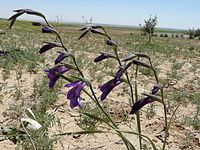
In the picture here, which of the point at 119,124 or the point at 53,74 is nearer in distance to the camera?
the point at 53,74

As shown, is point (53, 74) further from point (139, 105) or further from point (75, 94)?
point (139, 105)

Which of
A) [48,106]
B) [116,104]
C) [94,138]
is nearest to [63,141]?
[94,138]

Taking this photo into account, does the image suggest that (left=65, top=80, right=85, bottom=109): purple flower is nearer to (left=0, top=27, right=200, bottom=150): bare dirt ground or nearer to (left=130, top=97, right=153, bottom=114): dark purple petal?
(left=130, top=97, right=153, bottom=114): dark purple petal

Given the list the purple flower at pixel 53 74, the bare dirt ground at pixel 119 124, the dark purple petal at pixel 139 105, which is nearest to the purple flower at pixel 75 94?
the purple flower at pixel 53 74

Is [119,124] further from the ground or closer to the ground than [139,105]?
closer to the ground

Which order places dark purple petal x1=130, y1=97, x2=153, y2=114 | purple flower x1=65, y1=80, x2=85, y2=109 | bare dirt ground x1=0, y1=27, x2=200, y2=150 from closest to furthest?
dark purple petal x1=130, y1=97, x2=153, y2=114 → purple flower x1=65, y1=80, x2=85, y2=109 → bare dirt ground x1=0, y1=27, x2=200, y2=150

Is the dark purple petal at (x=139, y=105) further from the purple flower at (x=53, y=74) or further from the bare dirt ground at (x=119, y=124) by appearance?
the bare dirt ground at (x=119, y=124)

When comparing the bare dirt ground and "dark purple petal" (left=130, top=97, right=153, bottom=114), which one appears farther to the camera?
the bare dirt ground

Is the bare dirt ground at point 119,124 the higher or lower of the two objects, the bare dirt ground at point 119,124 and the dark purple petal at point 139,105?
the lower

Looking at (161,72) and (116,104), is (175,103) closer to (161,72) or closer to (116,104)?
(116,104)

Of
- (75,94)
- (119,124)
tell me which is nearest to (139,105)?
(75,94)

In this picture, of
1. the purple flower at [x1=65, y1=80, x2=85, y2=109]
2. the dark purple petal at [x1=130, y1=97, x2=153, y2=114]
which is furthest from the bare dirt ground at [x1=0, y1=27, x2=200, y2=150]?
the dark purple petal at [x1=130, y1=97, x2=153, y2=114]

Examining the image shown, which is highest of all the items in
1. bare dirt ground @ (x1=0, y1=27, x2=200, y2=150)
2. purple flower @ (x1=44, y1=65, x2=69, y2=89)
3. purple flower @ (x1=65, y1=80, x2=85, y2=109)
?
purple flower @ (x1=44, y1=65, x2=69, y2=89)

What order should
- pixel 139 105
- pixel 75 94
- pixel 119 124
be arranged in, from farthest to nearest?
pixel 119 124
pixel 75 94
pixel 139 105
